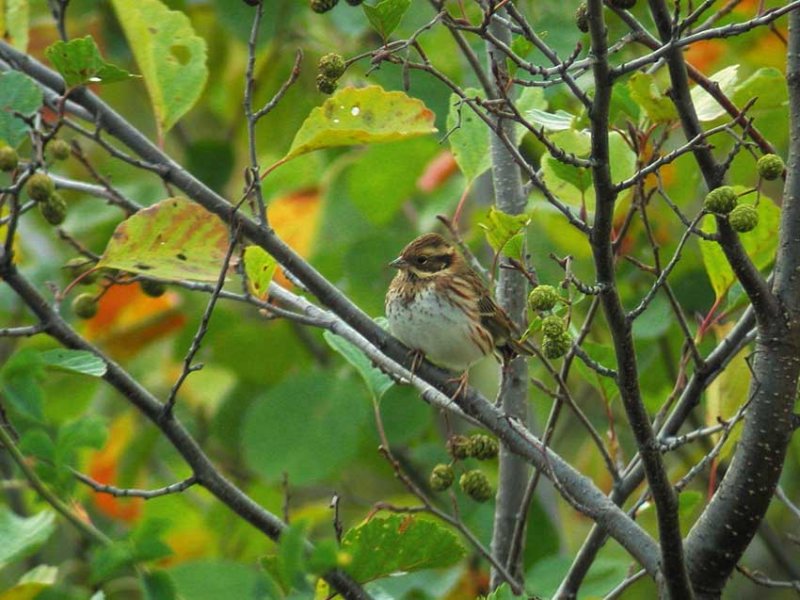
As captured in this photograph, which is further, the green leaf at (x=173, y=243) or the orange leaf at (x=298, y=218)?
the orange leaf at (x=298, y=218)

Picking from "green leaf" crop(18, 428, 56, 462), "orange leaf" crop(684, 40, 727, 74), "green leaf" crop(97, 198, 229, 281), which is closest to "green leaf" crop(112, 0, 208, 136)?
"green leaf" crop(97, 198, 229, 281)

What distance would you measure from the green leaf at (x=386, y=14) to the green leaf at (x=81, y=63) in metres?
0.53

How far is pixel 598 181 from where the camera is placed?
2156mm

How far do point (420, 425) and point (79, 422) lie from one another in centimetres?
243

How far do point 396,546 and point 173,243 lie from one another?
0.82 meters

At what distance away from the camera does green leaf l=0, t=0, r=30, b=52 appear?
10.8ft

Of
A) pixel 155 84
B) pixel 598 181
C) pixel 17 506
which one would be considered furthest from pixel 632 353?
pixel 17 506

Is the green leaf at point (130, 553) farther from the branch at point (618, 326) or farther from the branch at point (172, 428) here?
the branch at point (172, 428)

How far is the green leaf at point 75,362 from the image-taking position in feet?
8.68

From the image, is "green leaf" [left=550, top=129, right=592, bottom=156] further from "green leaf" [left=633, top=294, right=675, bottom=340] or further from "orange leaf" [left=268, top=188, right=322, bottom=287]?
"orange leaf" [left=268, top=188, right=322, bottom=287]

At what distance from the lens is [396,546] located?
2.40 meters

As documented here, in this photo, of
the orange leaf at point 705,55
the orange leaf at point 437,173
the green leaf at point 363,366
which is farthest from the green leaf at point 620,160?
the orange leaf at point 705,55

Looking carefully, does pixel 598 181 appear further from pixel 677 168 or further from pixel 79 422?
pixel 677 168

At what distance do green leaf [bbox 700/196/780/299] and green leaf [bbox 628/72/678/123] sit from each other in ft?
1.12
